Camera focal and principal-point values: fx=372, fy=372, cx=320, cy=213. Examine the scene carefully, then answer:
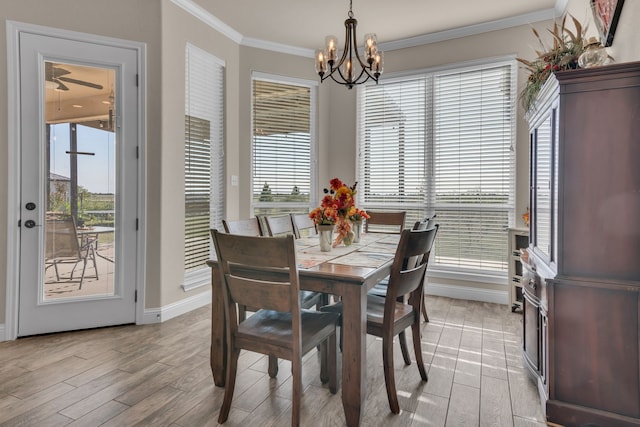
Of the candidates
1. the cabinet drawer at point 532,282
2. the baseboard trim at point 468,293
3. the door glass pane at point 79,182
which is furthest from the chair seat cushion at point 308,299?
the baseboard trim at point 468,293

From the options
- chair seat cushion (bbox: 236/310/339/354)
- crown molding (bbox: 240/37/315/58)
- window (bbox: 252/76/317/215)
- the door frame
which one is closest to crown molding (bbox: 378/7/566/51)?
crown molding (bbox: 240/37/315/58)

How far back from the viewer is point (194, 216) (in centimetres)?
370

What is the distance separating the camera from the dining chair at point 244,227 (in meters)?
2.50

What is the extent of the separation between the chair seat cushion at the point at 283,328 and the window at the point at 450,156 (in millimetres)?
2539

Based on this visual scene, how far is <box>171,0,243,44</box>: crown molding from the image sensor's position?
3393mm

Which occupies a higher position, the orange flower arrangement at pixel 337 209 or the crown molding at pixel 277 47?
the crown molding at pixel 277 47

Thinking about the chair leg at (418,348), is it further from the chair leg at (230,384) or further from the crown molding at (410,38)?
the crown molding at (410,38)

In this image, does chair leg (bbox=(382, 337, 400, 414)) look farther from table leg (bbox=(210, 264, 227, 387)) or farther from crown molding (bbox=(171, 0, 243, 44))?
crown molding (bbox=(171, 0, 243, 44))

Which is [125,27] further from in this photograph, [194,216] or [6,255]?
[6,255]

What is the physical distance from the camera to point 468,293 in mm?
3992

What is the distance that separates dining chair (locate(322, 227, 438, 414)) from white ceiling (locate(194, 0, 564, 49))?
2.56 m

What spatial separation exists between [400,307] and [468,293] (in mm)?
2120

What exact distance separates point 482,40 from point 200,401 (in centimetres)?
413

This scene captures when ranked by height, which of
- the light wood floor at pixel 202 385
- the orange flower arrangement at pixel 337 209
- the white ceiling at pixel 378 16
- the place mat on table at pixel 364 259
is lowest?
the light wood floor at pixel 202 385
